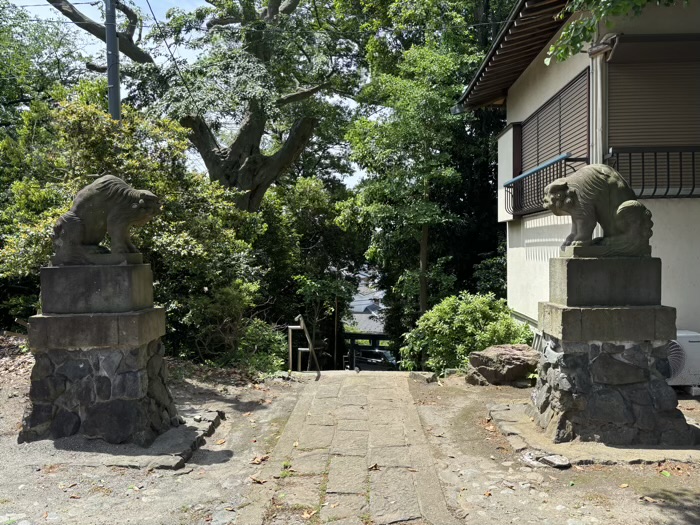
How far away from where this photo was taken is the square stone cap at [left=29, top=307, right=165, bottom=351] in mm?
5184

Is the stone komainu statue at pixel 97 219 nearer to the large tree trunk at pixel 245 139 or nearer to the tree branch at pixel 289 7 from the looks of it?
the large tree trunk at pixel 245 139

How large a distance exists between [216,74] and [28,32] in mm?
7516

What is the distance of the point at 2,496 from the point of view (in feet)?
13.6

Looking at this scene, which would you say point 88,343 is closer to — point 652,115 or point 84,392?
point 84,392

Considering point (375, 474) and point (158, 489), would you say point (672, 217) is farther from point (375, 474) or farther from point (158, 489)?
point (158, 489)

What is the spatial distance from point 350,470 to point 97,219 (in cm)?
329

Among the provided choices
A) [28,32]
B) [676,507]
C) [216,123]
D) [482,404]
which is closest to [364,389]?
[482,404]

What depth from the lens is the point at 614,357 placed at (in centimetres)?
532

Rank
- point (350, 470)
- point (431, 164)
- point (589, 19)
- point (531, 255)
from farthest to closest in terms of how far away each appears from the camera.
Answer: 1. point (431, 164)
2. point (531, 255)
3. point (589, 19)
4. point (350, 470)

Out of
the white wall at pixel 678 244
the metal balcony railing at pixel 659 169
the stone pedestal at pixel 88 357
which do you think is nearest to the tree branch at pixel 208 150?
the stone pedestal at pixel 88 357

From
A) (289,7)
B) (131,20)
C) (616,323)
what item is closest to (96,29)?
(131,20)

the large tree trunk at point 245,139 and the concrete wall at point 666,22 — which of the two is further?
the large tree trunk at point 245,139

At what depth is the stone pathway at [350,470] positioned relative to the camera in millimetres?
3979

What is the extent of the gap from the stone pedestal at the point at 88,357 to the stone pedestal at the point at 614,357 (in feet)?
12.9
